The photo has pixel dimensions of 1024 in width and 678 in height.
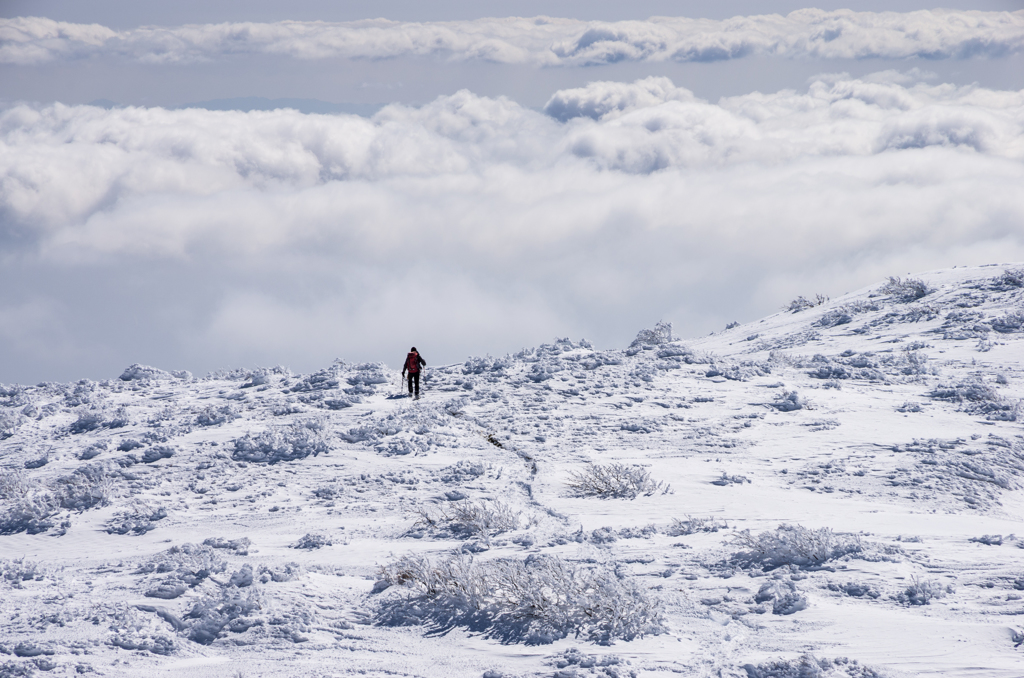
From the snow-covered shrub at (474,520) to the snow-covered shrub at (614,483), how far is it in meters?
1.33

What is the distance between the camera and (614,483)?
37.7 feet

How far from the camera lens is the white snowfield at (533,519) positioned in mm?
7141

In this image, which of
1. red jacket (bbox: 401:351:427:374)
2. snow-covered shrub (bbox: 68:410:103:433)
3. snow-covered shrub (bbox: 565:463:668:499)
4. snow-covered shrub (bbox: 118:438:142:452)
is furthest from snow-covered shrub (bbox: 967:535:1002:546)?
snow-covered shrub (bbox: 68:410:103:433)

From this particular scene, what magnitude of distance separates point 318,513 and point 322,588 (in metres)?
2.79

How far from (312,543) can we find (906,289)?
74.0 feet

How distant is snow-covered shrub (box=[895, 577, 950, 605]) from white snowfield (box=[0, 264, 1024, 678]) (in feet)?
0.15

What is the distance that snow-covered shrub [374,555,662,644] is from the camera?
7.37m

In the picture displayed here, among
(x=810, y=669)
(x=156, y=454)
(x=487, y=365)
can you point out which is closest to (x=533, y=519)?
(x=810, y=669)

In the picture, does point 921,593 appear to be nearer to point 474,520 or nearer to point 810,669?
point 810,669

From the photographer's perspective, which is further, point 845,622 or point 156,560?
point 156,560

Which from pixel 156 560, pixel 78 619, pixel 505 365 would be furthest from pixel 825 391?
pixel 78 619

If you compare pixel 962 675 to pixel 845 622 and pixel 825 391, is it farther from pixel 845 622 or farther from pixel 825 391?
pixel 825 391

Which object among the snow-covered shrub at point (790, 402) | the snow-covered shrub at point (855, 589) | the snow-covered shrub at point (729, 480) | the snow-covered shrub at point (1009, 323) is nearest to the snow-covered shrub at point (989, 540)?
the snow-covered shrub at point (855, 589)

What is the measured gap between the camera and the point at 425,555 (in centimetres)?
933
